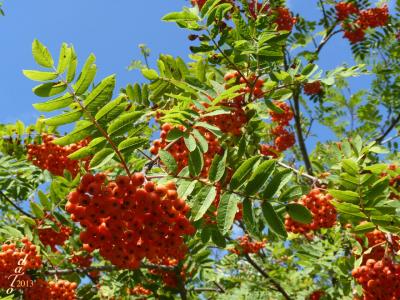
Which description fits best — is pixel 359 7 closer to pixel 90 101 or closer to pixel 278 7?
pixel 278 7

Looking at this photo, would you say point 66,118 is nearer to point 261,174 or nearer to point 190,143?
point 190,143

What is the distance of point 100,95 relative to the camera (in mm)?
2209

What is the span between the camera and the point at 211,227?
2.92m

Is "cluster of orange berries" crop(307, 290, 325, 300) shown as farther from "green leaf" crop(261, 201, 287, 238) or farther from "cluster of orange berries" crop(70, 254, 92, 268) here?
"green leaf" crop(261, 201, 287, 238)

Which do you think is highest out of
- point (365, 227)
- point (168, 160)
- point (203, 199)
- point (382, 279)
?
point (168, 160)

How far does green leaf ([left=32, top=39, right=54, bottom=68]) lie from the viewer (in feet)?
7.02

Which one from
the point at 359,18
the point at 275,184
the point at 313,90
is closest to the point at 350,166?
the point at 275,184

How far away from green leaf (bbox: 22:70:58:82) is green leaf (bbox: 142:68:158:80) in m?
1.21

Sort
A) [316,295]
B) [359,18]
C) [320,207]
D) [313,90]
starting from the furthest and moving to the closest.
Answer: [313,90], [359,18], [316,295], [320,207]

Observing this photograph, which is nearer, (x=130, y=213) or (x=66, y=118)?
(x=66, y=118)

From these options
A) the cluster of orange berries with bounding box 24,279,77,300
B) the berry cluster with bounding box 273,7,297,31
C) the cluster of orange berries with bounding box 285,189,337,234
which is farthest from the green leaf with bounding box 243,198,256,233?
the berry cluster with bounding box 273,7,297,31

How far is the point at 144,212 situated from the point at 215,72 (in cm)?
203

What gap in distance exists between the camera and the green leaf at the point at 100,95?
2.17 metres

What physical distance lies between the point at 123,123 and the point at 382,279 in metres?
1.92
